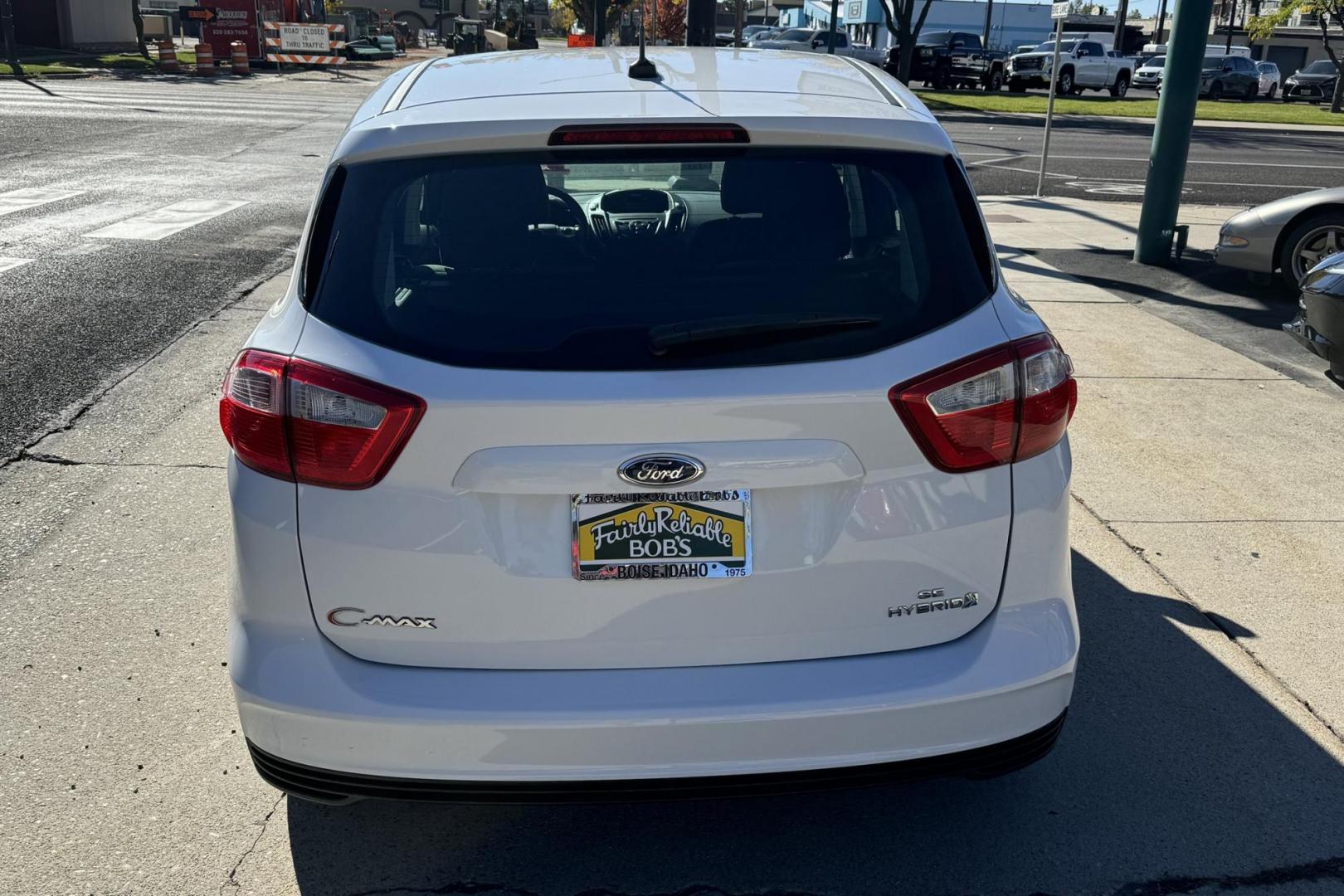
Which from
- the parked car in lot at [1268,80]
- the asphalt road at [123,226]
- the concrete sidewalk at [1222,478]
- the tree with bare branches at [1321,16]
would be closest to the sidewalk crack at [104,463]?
the asphalt road at [123,226]

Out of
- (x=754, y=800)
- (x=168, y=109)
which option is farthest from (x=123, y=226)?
(x=168, y=109)

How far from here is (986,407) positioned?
2.67 metres

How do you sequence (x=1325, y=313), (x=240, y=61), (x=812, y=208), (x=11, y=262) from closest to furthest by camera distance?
(x=812, y=208) → (x=1325, y=313) → (x=11, y=262) → (x=240, y=61)

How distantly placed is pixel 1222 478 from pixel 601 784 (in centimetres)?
425

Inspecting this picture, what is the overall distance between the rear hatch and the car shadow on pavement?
734 millimetres

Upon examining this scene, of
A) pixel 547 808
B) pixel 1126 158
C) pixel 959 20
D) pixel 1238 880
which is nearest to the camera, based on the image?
pixel 1238 880

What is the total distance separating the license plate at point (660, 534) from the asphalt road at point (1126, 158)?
10.8m

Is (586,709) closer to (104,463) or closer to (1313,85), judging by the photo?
(104,463)

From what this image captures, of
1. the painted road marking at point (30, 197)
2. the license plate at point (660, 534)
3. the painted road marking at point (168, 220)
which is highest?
the license plate at point (660, 534)

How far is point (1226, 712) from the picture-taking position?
384 cm

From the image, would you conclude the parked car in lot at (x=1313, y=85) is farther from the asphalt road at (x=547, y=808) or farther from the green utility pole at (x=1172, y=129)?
the asphalt road at (x=547, y=808)

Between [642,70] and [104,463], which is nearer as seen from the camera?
[642,70]

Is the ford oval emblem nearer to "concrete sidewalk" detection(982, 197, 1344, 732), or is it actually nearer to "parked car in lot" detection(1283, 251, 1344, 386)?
"concrete sidewalk" detection(982, 197, 1344, 732)

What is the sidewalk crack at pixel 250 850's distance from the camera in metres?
3.00
